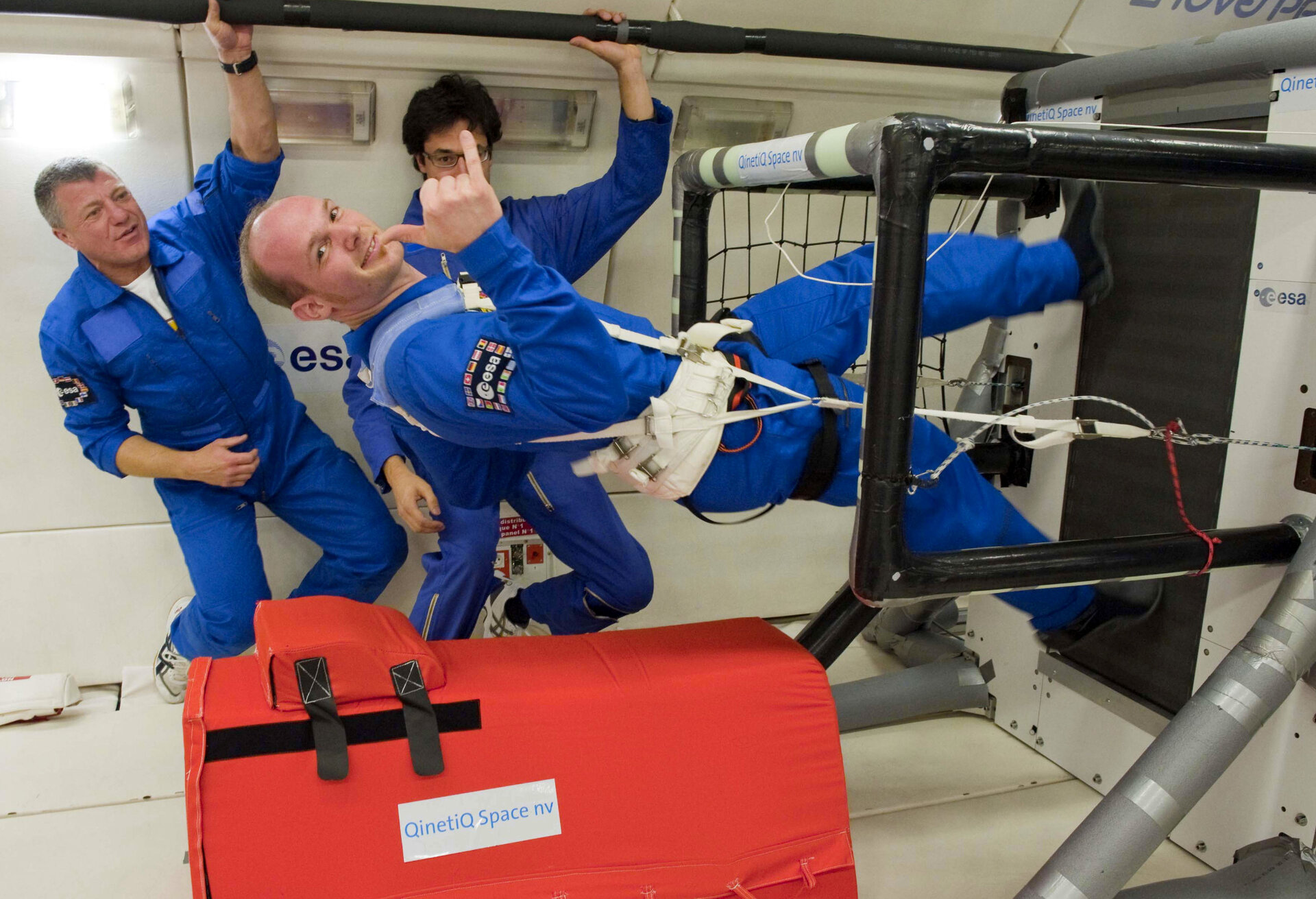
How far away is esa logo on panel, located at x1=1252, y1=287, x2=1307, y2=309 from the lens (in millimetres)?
1981

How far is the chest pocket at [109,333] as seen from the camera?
2543 millimetres

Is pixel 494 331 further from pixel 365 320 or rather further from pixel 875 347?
pixel 875 347

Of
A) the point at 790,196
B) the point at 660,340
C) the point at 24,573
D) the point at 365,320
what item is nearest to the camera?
the point at 660,340

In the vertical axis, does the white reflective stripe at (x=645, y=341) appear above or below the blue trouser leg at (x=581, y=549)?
above

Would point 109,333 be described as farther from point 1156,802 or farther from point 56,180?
point 1156,802

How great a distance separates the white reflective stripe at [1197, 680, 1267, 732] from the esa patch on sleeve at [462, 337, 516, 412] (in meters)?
1.40

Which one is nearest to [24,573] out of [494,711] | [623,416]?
[494,711]

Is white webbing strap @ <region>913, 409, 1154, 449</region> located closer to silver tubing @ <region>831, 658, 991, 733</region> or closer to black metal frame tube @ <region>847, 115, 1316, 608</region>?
black metal frame tube @ <region>847, 115, 1316, 608</region>

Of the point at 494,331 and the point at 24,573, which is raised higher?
the point at 494,331

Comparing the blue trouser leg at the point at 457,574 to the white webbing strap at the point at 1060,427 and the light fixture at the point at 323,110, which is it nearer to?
the light fixture at the point at 323,110

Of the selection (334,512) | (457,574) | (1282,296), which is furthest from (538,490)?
Result: (1282,296)

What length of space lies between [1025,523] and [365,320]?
150 centimetres

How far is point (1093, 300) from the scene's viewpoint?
2.36 m

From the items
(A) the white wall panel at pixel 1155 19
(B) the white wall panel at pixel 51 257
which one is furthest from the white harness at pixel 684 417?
(A) the white wall panel at pixel 1155 19
